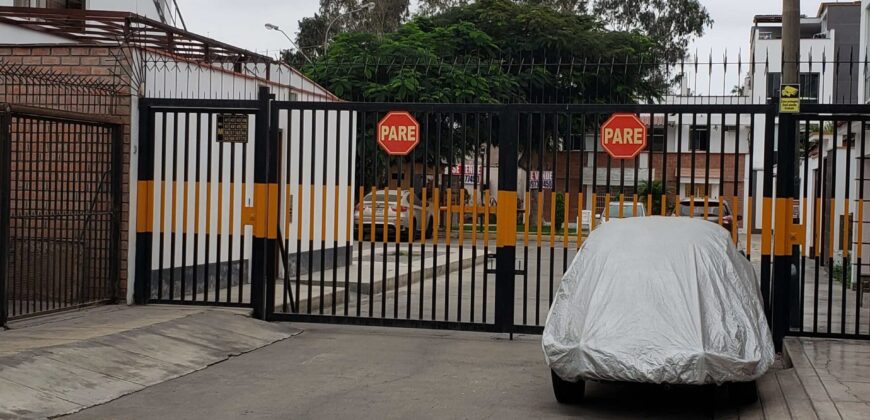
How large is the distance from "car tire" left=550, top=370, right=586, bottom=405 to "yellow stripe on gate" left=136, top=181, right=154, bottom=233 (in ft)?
21.2

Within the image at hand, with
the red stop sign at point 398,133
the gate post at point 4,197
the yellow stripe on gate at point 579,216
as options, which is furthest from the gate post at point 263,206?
the yellow stripe on gate at point 579,216

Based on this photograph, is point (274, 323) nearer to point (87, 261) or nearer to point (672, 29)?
point (87, 261)

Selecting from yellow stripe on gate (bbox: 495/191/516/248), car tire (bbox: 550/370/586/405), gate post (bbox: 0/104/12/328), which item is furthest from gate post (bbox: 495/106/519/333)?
gate post (bbox: 0/104/12/328)

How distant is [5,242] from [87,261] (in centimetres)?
216

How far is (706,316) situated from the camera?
8.02 metres

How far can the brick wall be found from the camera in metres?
12.9

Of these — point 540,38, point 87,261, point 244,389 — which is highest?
point 540,38

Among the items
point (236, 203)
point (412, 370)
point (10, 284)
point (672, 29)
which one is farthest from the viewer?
point (672, 29)

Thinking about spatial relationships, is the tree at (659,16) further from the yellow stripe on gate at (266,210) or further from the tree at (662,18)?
the yellow stripe on gate at (266,210)

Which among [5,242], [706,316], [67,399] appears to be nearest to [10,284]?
[5,242]

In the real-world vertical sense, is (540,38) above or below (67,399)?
above

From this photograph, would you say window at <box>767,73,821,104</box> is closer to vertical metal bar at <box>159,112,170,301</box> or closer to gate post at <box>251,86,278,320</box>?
gate post at <box>251,86,278,320</box>

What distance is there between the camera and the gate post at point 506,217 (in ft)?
39.4

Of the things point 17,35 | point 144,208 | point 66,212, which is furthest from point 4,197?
point 17,35
